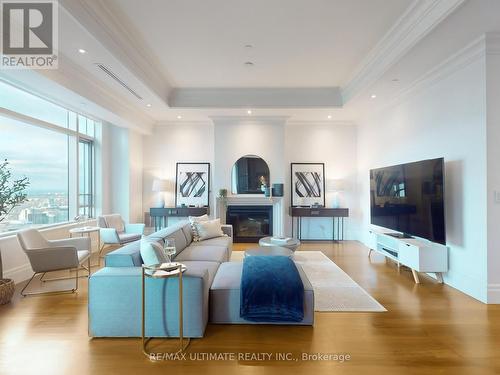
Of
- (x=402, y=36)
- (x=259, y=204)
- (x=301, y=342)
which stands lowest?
(x=301, y=342)

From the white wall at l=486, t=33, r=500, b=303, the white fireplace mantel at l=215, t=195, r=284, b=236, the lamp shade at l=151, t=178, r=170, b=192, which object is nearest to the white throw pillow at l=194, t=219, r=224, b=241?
the white fireplace mantel at l=215, t=195, r=284, b=236

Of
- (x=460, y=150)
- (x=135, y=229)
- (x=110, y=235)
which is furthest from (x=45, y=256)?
(x=460, y=150)

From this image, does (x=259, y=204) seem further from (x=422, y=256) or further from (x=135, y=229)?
(x=422, y=256)

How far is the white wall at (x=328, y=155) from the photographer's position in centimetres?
689

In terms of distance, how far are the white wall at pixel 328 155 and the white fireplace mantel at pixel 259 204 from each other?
48 centimetres

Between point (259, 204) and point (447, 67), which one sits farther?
point (259, 204)

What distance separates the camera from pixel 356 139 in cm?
690

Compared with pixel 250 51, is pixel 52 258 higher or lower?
lower

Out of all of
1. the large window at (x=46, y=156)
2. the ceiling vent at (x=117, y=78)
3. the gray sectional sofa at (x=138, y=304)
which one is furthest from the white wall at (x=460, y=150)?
the large window at (x=46, y=156)

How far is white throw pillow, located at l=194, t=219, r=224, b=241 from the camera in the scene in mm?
4629

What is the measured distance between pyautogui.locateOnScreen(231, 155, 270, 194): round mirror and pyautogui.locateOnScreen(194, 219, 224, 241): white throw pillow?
195cm

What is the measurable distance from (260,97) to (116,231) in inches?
152

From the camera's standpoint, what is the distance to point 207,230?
4.69 meters

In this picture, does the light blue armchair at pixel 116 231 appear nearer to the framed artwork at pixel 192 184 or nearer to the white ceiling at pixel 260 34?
the framed artwork at pixel 192 184
